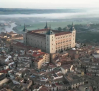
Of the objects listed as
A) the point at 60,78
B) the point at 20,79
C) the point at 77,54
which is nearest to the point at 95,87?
the point at 60,78

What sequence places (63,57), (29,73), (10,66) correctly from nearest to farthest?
(29,73) → (10,66) → (63,57)

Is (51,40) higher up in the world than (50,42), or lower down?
higher up

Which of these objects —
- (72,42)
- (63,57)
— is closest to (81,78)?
(63,57)

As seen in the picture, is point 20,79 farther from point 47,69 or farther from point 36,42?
point 36,42

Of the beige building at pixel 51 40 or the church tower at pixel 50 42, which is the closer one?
the church tower at pixel 50 42

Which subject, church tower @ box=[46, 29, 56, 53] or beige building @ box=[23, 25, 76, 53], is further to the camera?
beige building @ box=[23, 25, 76, 53]

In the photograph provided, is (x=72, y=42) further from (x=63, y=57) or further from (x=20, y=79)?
(x=20, y=79)

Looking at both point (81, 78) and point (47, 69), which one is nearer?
point (81, 78)

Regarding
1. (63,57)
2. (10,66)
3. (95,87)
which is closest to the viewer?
(95,87)
